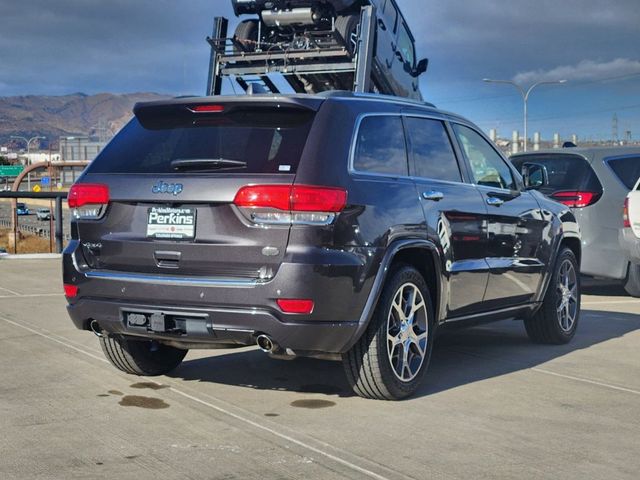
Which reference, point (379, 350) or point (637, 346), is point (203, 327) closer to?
point (379, 350)

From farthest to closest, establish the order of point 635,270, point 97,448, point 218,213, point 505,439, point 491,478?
point 635,270 < point 218,213 < point 505,439 < point 97,448 < point 491,478

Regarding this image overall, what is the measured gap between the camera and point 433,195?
580cm

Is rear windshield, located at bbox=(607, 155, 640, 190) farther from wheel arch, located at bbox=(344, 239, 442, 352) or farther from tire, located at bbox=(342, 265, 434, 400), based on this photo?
tire, located at bbox=(342, 265, 434, 400)

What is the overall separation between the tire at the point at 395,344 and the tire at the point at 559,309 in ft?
6.87

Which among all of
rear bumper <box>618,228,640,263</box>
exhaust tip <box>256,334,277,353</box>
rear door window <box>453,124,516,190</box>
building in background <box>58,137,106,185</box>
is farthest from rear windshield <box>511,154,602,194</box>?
building in background <box>58,137,106,185</box>

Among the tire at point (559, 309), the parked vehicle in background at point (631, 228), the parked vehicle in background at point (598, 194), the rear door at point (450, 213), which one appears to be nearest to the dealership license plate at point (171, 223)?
the rear door at point (450, 213)

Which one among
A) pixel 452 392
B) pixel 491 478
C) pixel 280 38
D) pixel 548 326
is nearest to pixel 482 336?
pixel 548 326

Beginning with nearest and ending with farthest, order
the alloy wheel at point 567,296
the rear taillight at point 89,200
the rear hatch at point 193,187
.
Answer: the rear hatch at point 193,187 → the rear taillight at point 89,200 → the alloy wheel at point 567,296

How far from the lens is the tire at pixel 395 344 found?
522 cm

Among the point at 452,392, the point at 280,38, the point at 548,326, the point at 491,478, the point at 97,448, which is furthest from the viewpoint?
the point at 280,38

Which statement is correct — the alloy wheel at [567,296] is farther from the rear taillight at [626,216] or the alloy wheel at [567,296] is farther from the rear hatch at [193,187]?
the rear hatch at [193,187]

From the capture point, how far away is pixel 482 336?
816cm

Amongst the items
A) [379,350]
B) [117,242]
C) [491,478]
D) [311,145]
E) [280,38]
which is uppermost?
[280,38]

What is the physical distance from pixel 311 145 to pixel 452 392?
1834 mm
